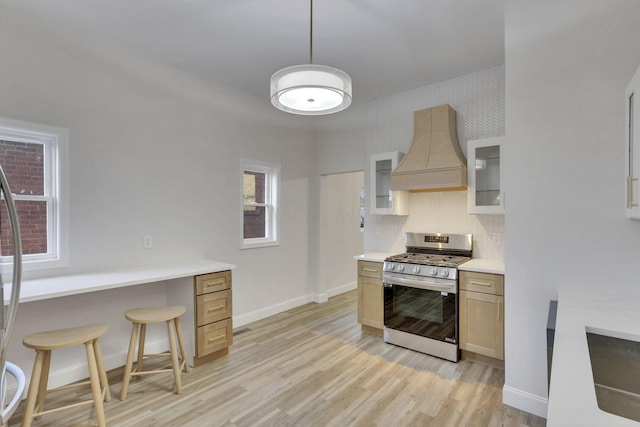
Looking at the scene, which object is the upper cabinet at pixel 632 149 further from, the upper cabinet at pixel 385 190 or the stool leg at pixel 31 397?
the stool leg at pixel 31 397

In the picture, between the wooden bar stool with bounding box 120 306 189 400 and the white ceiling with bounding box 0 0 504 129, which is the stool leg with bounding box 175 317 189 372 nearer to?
the wooden bar stool with bounding box 120 306 189 400

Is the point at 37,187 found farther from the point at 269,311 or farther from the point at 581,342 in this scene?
the point at 581,342

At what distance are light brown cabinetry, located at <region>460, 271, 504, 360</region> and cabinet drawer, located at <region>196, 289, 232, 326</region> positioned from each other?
2.19 metres

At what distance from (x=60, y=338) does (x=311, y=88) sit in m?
2.26

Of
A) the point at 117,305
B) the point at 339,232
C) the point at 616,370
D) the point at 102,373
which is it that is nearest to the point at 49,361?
the point at 102,373

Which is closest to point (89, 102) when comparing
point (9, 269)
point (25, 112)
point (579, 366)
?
point (25, 112)

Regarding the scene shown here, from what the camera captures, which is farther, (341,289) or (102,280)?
(341,289)

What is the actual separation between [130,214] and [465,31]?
3.25 m

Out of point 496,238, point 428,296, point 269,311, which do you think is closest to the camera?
point 428,296

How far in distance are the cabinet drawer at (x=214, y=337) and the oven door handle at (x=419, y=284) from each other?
5.40ft

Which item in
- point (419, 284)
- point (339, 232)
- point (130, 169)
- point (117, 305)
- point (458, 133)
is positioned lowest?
point (117, 305)

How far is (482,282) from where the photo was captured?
111 inches

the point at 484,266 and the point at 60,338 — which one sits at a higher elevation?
the point at 484,266

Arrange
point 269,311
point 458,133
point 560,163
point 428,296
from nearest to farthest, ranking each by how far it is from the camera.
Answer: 1. point 560,163
2. point 428,296
3. point 458,133
4. point 269,311
